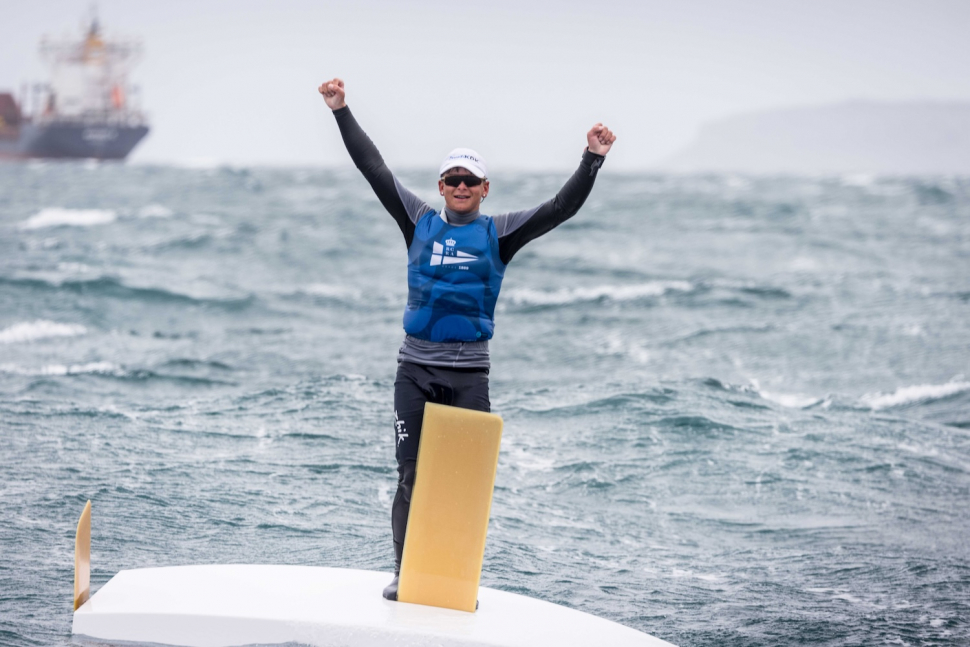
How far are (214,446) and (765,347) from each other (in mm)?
10644

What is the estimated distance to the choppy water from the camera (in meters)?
6.74

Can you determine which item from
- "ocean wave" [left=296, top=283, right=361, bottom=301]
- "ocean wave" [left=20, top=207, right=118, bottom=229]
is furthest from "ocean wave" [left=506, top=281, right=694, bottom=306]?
"ocean wave" [left=20, top=207, right=118, bottom=229]

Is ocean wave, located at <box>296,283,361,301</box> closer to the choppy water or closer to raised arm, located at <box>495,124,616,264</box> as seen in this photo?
the choppy water

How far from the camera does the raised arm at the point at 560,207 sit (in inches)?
203

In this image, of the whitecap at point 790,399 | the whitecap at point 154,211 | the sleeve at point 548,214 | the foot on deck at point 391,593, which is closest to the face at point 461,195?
the sleeve at point 548,214

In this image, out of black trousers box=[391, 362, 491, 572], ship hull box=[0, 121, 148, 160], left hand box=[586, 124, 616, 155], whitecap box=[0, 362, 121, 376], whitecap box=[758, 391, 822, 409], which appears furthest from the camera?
ship hull box=[0, 121, 148, 160]

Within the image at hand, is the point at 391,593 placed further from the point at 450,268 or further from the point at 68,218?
the point at 68,218

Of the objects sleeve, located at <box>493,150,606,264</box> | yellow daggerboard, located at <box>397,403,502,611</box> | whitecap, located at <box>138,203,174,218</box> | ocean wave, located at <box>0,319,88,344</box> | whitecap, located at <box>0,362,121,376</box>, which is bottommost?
whitecap, located at <box>0,362,121,376</box>

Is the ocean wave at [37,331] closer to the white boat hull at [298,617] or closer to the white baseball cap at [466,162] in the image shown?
the white boat hull at [298,617]

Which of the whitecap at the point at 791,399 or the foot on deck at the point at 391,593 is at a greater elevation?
the whitecap at the point at 791,399

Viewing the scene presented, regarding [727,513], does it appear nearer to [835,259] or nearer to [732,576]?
[732,576]

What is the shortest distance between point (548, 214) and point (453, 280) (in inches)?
21.7

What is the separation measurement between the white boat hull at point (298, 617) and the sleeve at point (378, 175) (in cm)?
177

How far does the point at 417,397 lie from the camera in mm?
5316
